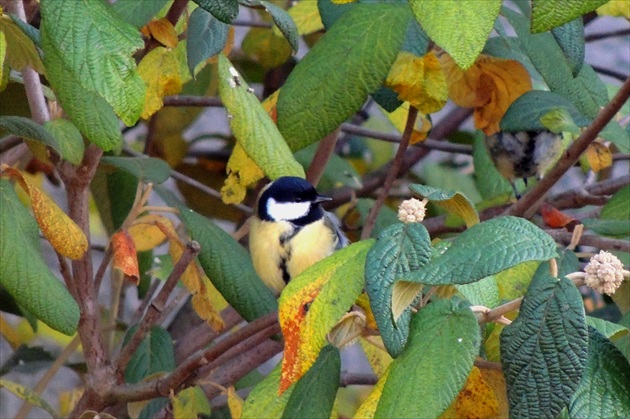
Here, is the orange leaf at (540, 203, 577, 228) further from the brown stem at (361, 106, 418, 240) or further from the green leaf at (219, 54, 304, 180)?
the green leaf at (219, 54, 304, 180)

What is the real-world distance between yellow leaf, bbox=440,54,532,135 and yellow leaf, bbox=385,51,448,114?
161 millimetres

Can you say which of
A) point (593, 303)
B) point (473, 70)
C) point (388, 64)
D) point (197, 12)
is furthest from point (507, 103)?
point (593, 303)

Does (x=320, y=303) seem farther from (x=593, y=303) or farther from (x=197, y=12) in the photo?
(x=593, y=303)

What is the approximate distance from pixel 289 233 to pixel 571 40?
70cm

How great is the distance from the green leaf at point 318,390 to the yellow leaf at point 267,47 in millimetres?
990

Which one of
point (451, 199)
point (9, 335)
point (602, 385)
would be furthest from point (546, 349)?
point (9, 335)

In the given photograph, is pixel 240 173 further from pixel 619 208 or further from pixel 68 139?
pixel 619 208

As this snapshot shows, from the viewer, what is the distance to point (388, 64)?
1251mm

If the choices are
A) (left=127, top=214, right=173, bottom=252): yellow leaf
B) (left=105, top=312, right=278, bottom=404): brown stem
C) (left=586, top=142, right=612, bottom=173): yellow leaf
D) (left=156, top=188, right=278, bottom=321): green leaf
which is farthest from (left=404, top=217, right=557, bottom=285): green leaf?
(left=127, top=214, right=173, bottom=252): yellow leaf

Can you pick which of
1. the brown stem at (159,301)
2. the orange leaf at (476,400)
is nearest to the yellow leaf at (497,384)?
the orange leaf at (476,400)

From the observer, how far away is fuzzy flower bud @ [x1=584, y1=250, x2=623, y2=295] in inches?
32.5

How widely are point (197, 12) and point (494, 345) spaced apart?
1.76 feet

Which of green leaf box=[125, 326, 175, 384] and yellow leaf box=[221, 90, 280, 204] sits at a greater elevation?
yellow leaf box=[221, 90, 280, 204]

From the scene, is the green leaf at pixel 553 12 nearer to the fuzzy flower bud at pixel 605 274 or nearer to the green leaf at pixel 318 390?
the fuzzy flower bud at pixel 605 274
